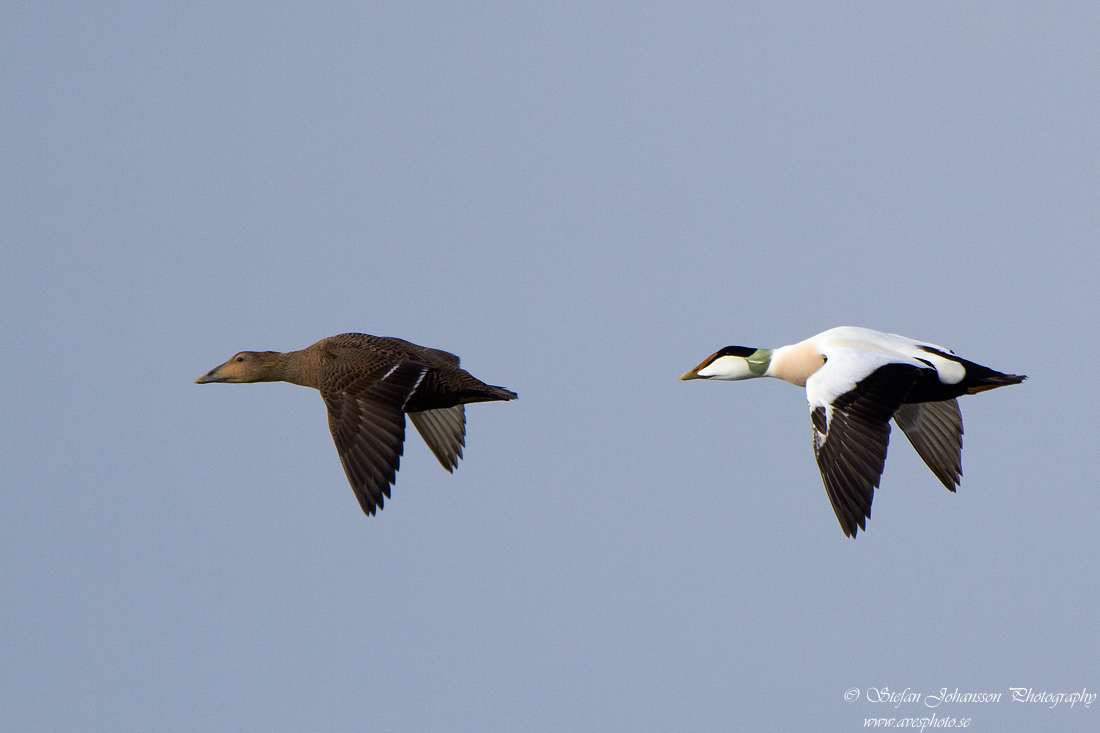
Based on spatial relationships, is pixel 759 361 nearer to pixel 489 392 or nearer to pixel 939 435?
pixel 939 435

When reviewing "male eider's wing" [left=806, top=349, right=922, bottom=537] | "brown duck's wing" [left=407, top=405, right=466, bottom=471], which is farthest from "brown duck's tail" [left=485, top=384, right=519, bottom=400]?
"male eider's wing" [left=806, top=349, right=922, bottom=537]

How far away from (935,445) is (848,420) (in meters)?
1.93

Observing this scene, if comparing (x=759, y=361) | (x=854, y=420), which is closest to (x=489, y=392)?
(x=759, y=361)

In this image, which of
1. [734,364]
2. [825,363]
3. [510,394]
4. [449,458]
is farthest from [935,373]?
[449,458]

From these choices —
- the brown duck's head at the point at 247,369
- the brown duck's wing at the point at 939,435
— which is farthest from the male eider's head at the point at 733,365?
the brown duck's head at the point at 247,369

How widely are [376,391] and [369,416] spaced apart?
0.23 m

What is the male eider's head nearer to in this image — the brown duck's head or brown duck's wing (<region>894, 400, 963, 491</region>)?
brown duck's wing (<region>894, 400, 963, 491</region>)

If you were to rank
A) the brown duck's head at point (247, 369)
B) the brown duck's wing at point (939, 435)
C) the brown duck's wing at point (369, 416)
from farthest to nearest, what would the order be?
1. the brown duck's head at point (247, 369)
2. the brown duck's wing at point (939, 435)
3. the brown duck's wing at point (369, 416)

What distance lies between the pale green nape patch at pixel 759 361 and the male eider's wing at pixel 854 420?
2.82ft

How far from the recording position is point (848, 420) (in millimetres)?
9727

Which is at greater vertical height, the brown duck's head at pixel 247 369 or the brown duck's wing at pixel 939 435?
the brown duck's head at pixel 247 369

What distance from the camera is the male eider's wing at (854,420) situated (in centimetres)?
954

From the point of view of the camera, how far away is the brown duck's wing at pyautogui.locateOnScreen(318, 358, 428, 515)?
9.77m

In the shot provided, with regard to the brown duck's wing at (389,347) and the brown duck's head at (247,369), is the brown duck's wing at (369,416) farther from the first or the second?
the brown duck's head at (247,369)
